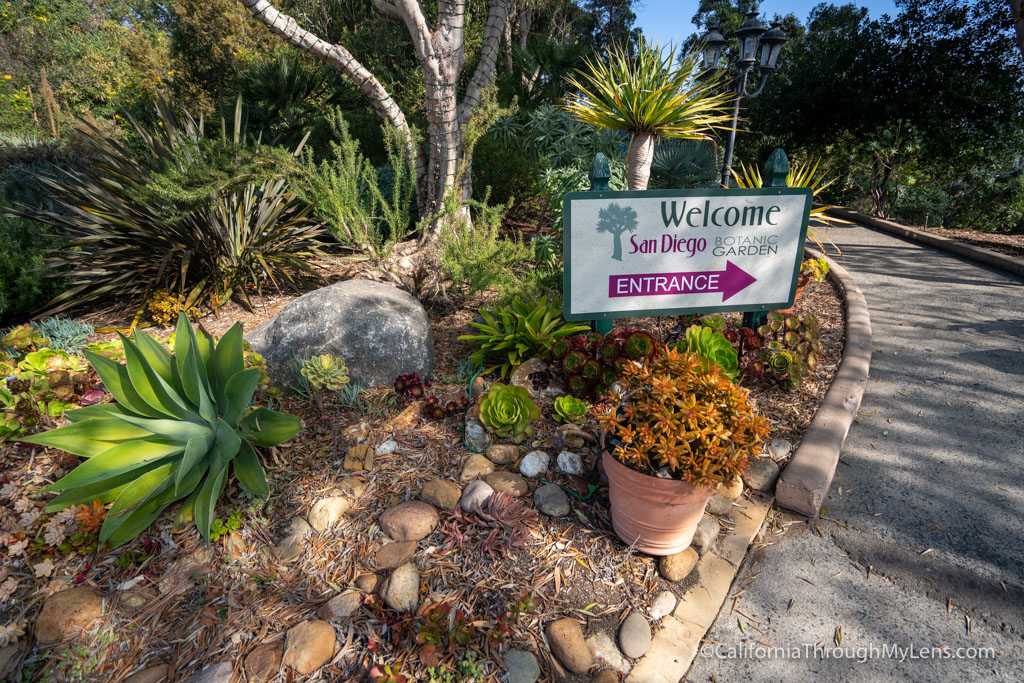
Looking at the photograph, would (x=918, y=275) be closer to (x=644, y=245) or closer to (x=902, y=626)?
(x=644, y=245)

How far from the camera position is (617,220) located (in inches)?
115

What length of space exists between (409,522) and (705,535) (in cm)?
134

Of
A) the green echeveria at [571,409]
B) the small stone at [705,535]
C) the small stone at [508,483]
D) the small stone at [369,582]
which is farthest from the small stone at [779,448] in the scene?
the small stone at [369,582]

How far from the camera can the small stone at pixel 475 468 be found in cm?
238

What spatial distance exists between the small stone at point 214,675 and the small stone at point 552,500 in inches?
51.1

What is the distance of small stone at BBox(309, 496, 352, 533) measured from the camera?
215 cm

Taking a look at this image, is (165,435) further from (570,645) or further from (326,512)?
(570,645)

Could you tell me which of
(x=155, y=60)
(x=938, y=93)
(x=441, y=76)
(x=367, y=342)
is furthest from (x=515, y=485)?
(x=155, y=60)

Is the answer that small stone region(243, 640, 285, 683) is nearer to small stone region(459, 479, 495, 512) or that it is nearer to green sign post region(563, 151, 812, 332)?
small stone region(459, 479, 495, 512)

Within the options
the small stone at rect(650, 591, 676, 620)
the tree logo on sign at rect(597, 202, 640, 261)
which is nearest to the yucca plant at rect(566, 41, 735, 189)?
the tree logo on sign at rect(597, 202, 640, 261)

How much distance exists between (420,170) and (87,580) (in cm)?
506

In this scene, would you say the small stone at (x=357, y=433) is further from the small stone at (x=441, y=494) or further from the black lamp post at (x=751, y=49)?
the black lamp post at (x=751, y=49)

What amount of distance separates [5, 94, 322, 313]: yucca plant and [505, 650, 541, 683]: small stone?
3.65 m

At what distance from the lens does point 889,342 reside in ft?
14.2
